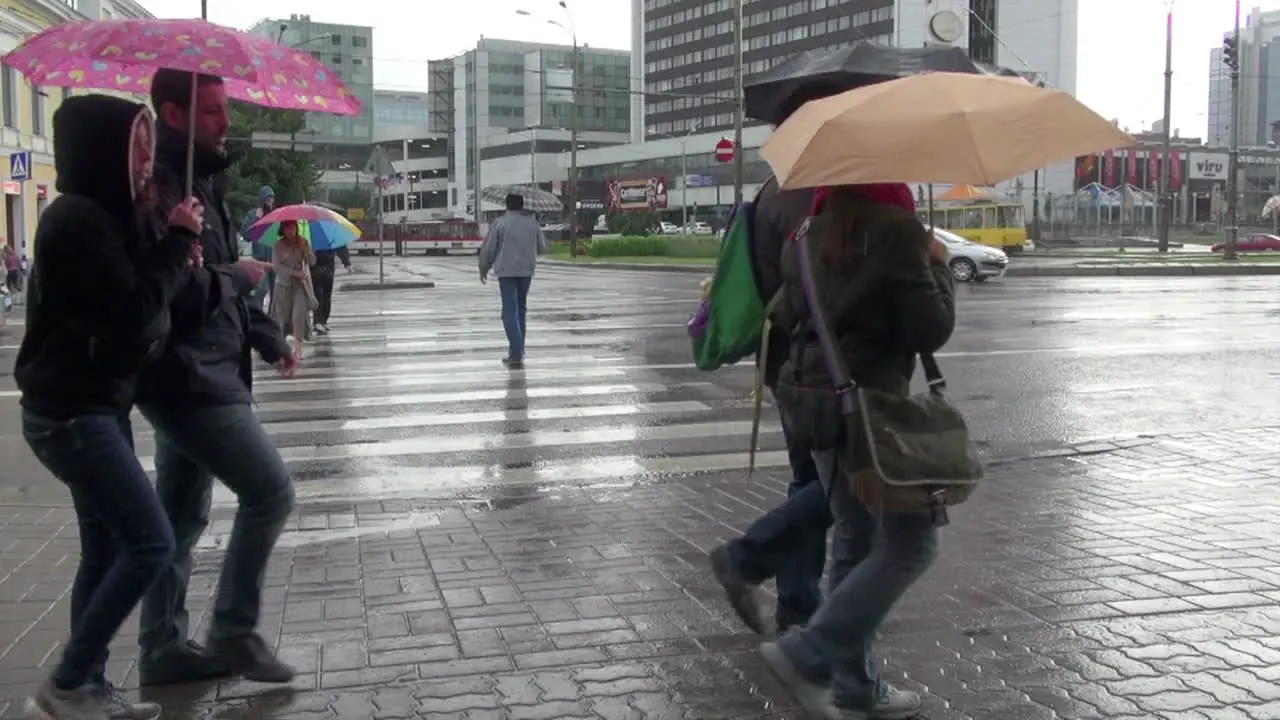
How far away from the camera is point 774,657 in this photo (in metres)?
3.96

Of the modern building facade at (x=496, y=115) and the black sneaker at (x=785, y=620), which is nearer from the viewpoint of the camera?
the black sneaker at (x=785, y=620)

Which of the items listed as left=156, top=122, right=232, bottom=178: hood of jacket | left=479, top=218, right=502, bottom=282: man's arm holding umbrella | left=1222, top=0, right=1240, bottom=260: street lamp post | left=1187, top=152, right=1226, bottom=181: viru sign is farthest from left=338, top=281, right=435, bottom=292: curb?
left=1187, top=152, right=1226, bottom=181: viru sign

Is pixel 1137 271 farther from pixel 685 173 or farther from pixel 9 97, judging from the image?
pixel 685 173

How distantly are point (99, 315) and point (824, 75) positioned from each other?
2.34 meters

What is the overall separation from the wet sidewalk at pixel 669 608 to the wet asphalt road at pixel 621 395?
1117 millimetres

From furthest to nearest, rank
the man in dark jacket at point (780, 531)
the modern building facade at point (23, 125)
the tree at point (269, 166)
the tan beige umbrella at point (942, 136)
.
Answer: the tree at point (269, 166) < the modern building facade at point (23, 125) < the man in dark jacket at point (780, 531) < the tan beige umbrella at point (942, 136)

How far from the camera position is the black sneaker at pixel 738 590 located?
4.64 m

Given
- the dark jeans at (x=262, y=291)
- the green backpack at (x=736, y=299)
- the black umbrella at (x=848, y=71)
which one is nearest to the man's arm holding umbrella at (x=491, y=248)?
the dark jeans at (x=262, y=291)

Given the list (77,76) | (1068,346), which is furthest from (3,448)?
(1068,346)

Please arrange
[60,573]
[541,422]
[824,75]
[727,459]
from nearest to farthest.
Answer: [824,75], [60,573], [727,459], [541,422]

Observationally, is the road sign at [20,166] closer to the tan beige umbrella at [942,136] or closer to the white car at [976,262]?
the white car at [976,262]

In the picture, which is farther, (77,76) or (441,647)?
(441,647)

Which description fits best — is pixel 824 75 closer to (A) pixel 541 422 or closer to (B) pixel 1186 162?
(A) pixel 541 422

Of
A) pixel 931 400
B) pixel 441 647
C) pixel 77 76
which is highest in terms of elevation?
pixel 77 76
